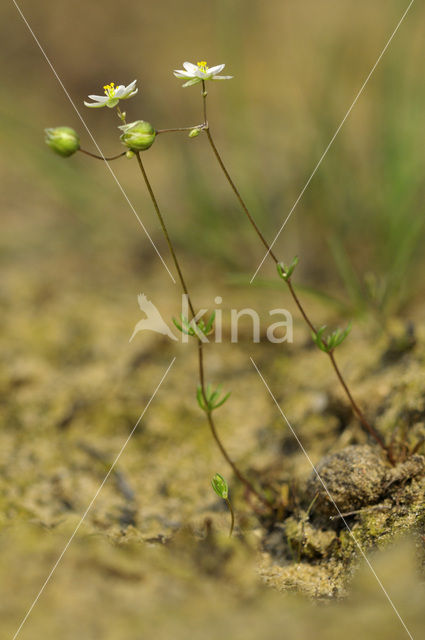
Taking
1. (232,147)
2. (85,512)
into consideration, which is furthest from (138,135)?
(232,147)

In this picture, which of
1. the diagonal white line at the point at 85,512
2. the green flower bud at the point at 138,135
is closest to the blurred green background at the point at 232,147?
the diagonal white line at the point at 85,512

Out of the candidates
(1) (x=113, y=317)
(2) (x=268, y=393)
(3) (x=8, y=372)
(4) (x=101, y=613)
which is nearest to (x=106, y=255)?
(1) (x=113, y=317)

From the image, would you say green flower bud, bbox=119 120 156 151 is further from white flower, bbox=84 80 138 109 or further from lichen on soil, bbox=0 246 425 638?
lichen on soil, bbox=0 246 425 638

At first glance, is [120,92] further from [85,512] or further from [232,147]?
[232,147]

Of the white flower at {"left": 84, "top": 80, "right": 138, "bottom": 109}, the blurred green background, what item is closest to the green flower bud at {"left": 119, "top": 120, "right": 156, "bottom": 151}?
the white flower at {"left": 84, "top": 80, "right": 138, "bottom": 109}

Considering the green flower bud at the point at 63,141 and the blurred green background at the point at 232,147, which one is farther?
the blurred green background at the point at 232,147

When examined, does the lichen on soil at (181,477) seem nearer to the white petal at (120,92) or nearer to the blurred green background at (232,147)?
the blurred green background at (232,147)
